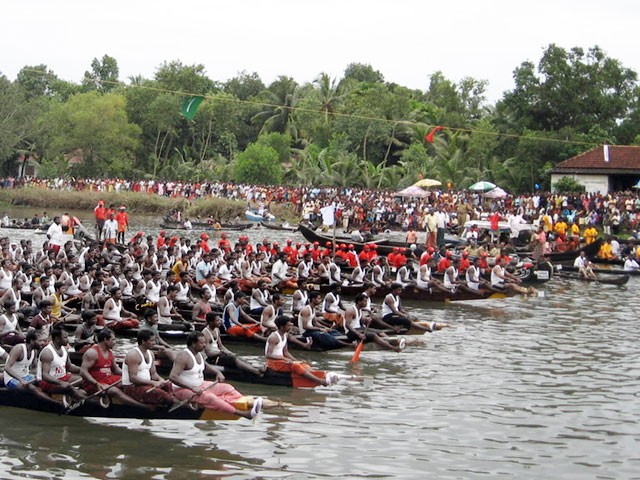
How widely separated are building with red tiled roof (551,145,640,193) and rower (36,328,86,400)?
1319 inches

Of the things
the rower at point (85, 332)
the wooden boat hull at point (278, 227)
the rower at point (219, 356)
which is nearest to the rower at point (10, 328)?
the rower at point (85, 332)

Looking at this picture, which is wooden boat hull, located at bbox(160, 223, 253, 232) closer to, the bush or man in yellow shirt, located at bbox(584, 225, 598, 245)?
the bush

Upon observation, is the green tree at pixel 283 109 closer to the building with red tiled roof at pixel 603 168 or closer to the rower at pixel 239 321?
the building with red tiled roof at pixel 603 168

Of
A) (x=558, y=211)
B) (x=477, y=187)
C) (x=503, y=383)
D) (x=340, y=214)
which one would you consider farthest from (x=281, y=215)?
(x=503, y=383)

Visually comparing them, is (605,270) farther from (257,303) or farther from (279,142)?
(279,142)

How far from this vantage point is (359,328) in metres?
17.0

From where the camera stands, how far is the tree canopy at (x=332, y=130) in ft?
151

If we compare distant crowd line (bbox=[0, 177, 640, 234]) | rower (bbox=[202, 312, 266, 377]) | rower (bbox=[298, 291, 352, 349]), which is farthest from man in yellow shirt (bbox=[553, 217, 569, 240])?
rower (bbox=[202, 312, 266, 377])

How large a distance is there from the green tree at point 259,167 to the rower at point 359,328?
3827cm

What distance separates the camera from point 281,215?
48.9m

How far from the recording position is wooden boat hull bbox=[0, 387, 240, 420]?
38.4 feet

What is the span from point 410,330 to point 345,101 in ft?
146

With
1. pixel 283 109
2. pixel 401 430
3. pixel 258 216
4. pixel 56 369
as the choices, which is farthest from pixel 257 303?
pixel 283 109

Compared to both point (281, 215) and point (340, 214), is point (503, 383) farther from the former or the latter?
point (281, 215)
